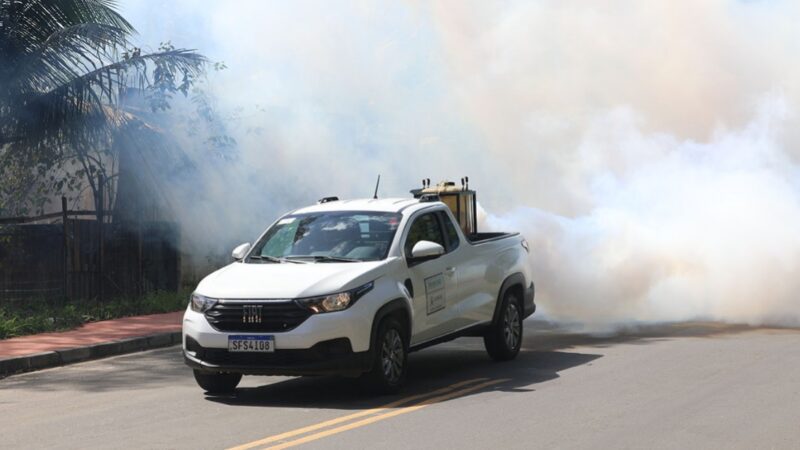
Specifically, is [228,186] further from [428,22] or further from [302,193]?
[428,22]

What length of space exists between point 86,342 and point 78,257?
484cm

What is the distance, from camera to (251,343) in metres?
10.2

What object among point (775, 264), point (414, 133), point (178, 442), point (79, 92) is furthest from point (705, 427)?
point (414, 133)

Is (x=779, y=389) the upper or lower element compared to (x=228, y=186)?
lower

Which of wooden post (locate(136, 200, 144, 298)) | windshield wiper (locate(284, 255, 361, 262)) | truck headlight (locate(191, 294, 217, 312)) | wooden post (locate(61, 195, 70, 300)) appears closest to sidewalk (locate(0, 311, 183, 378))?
wooden post (locate(61, 195, 70, 300))

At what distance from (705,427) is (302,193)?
1611 cm

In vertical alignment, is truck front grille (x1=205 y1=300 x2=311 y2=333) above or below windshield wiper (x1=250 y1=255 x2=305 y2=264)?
below

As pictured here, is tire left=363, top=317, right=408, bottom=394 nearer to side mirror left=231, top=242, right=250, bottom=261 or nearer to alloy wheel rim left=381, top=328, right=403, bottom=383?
alloy wheel rim left=381, top=328, right=403, bottom=383

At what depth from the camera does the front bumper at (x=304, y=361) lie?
10.1 meters

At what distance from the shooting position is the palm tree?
58.0 feet

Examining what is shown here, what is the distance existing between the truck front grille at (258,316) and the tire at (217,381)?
0.69 m

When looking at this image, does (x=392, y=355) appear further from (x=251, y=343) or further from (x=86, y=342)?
(x=86, y=342)

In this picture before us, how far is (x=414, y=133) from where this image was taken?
33.4m

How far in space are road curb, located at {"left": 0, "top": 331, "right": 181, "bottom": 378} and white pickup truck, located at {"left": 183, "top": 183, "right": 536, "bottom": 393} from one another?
3.32m
